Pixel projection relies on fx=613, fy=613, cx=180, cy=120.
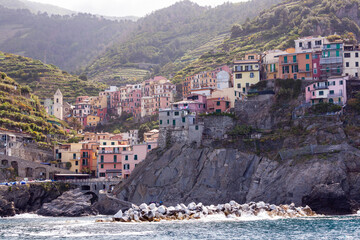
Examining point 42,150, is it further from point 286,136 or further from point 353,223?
point 353,223

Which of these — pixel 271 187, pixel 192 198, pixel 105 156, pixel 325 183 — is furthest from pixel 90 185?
pixel 325 183

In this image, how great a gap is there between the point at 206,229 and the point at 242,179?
77.6 feet

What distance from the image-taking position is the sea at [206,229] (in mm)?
54594

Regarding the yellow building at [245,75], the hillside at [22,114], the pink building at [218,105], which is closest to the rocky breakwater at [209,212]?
the pink building at [218,105]

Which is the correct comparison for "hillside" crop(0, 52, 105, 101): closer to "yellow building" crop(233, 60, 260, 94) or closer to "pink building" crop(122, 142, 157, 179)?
"pink building" crop(122, 142, 157, 179)

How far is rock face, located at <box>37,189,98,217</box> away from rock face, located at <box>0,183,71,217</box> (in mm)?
3078

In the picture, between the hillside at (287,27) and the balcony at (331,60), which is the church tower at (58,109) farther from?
the balcony at (331,60)

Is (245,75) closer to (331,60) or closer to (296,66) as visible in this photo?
(296,66)

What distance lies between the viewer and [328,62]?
300 ft

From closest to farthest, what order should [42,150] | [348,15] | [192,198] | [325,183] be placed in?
1. [325,183]
2. [192,198]
3. [42,150]
4. [348,15]

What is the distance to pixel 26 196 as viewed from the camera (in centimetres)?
9106

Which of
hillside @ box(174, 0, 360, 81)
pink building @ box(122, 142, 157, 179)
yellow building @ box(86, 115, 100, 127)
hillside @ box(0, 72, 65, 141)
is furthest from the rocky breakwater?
yellow building @ box(86, 115, 100, 127)

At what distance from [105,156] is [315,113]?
3696cm

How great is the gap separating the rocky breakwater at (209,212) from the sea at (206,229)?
4.57 ft
